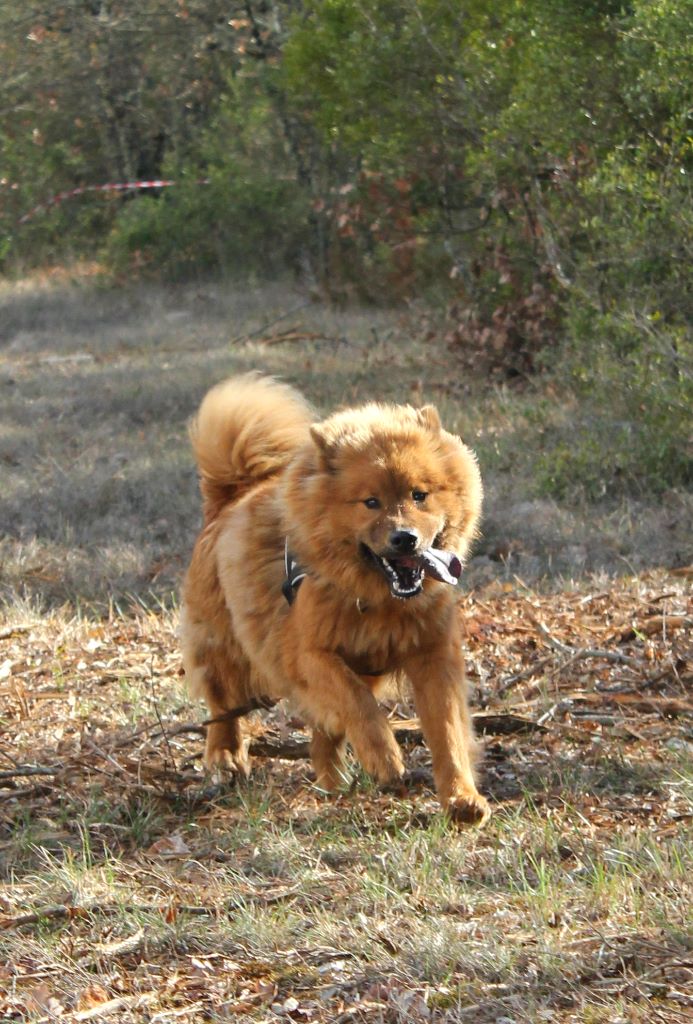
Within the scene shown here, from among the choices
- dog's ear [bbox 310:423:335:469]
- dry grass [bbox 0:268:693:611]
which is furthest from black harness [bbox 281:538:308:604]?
dry grass [bbox 0:268:693:611]

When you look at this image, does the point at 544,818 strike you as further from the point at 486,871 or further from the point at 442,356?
the point at 442,356

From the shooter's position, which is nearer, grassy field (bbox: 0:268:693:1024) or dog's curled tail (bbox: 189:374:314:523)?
grassy field (bbox: 0:268:693:1024)

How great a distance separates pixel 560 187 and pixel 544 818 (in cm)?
778

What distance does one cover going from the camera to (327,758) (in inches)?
194

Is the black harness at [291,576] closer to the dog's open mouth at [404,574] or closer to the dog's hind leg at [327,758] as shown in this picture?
the dog's open mouth at [404,574]

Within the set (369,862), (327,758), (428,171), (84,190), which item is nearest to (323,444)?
(327,758)

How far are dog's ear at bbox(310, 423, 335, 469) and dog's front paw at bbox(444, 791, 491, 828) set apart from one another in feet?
3.87

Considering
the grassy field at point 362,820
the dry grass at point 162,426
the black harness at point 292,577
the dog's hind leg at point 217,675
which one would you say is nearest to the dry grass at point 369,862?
the grassy field at point 362,820

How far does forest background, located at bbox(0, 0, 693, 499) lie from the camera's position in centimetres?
881

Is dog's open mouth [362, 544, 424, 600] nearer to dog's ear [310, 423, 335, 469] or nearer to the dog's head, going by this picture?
the dog's head

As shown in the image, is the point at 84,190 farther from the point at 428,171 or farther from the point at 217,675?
the point at 217,675

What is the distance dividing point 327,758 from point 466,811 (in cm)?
79

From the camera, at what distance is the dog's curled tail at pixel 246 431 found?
523cm

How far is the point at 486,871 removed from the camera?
12.7 feet
